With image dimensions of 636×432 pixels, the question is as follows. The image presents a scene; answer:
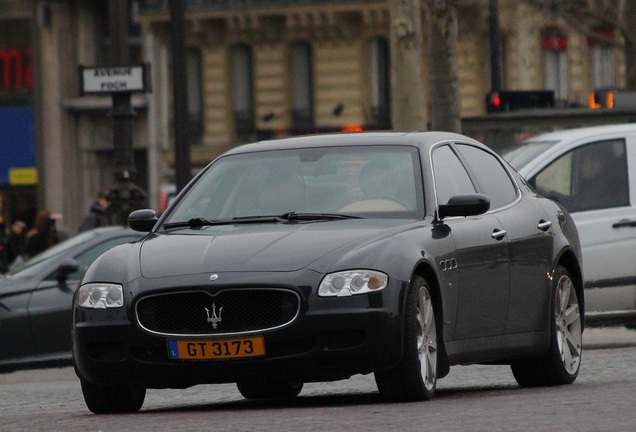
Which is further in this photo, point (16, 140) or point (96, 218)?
point (16, 140)

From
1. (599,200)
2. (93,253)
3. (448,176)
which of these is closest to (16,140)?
(93,253)

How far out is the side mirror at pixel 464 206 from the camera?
1068cm

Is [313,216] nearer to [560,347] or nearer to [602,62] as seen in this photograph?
[560,347]

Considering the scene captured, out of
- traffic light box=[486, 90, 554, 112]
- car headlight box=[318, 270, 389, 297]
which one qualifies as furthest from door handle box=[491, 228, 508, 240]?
traffic light box=[486, 90, 554, 112]

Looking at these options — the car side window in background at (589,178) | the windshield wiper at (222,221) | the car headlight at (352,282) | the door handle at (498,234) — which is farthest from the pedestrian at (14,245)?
the car headlight at (352,282)

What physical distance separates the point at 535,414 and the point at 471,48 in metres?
40.5

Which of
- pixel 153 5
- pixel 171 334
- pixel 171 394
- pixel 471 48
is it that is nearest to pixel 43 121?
pixel 153 5

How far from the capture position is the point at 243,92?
169 feet

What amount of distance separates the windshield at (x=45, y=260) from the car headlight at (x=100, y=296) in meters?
7.50

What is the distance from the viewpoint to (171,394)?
44.1ft

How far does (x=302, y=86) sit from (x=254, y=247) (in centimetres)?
4115

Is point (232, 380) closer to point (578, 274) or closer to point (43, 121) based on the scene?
point (578, 274)

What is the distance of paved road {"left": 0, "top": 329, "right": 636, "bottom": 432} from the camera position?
8.77 m

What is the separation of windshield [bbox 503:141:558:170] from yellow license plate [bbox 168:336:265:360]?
24.2ft
